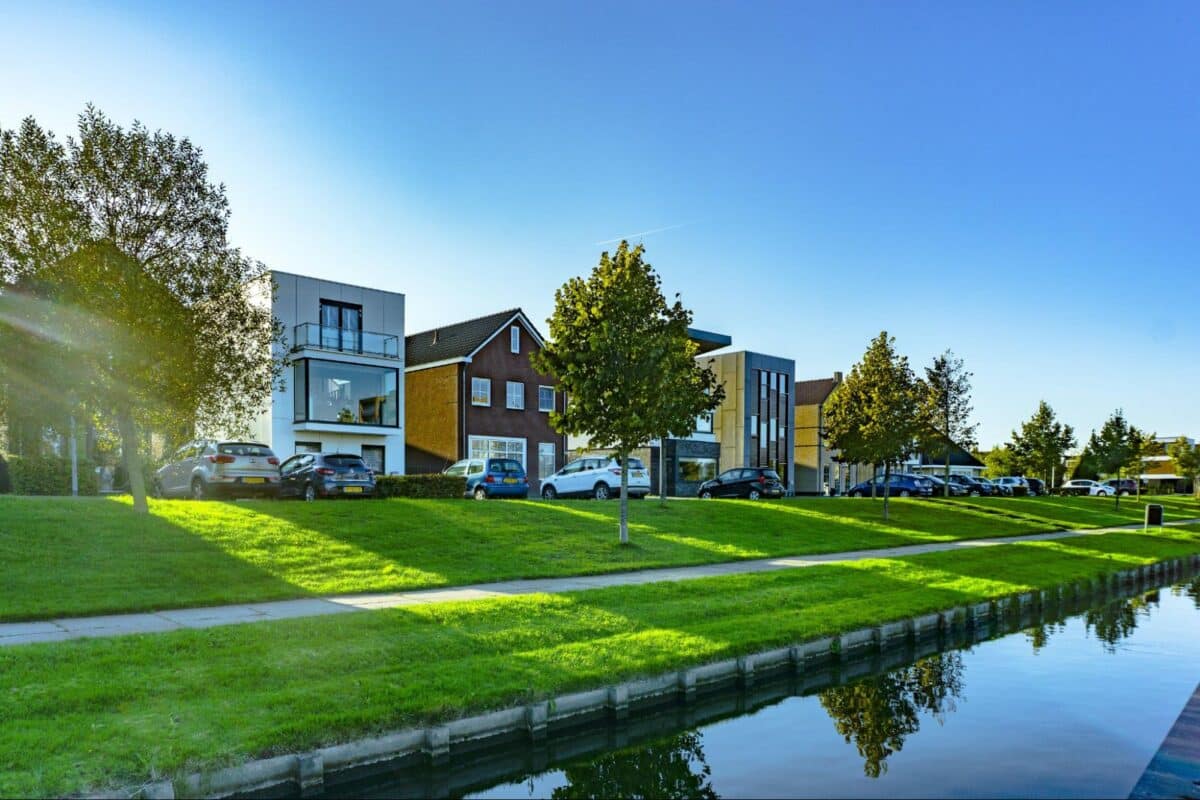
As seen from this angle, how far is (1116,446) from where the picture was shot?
47.0 m

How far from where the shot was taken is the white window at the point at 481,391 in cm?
3717

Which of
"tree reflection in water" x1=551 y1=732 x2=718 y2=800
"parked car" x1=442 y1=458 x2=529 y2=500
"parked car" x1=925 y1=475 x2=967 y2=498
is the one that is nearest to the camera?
"tree reflection in water" x1=551 y1=732 x2=718 y2=800

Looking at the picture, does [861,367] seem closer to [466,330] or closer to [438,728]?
[466,330]

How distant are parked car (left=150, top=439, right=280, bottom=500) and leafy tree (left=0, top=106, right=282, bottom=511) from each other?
124 inches

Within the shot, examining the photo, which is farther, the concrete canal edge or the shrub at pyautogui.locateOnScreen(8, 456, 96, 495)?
the shrub at pyautogui.locateOnScreen(8, 456, 96, 495)

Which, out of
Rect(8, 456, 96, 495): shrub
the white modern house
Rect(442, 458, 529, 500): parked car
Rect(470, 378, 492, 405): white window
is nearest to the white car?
Rect(442, 458, 529, 500): parked car

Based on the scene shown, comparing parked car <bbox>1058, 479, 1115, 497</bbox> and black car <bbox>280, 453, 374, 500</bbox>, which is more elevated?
black car <bbox>280, 453, 374, 500</bbox>

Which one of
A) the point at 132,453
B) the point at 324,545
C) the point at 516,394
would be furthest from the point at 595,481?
the point at 132,453

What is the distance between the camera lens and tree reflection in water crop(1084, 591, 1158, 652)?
46.1ft

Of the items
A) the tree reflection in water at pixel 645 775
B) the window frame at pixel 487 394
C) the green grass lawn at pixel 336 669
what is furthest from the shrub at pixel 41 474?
the tree reflection in water at pixel 645 775

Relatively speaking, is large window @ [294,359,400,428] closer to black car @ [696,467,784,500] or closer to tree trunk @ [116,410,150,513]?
black car @ [696,467,784,500]

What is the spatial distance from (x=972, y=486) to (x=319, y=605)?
50.2m

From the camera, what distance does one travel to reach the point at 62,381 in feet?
49.5

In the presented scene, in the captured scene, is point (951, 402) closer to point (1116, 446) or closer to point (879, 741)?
point (1116, 446)
